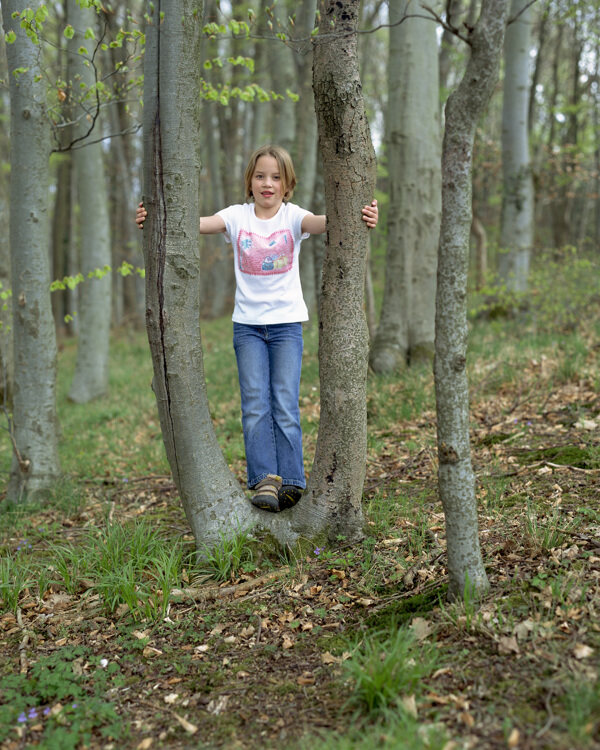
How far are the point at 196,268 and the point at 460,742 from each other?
8.37 ft

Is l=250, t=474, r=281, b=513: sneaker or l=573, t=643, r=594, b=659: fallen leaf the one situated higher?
l=250, t=474, r=281, b=513: sneaker

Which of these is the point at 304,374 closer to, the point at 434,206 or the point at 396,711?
the point at 434,206

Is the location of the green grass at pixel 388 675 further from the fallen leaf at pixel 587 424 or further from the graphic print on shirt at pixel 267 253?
the fallen leaf at pixel 587 424

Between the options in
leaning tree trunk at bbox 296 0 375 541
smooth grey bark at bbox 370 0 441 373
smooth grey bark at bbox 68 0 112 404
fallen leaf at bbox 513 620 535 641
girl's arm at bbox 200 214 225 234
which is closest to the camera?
fallen leaf at bbox 513 620 535 641

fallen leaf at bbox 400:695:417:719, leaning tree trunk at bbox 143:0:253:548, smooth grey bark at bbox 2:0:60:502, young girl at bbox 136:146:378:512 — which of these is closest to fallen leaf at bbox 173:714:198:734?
fallen leaf at bbox 400:695:417:719

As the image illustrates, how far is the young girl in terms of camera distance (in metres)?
3.73

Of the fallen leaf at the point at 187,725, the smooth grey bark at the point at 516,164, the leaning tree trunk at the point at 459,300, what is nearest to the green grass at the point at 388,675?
the leaning tree trunk at the point at 459,300

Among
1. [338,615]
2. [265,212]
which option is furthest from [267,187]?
[338,615]

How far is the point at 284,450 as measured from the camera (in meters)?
3.82

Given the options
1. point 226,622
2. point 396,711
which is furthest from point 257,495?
point 396,711

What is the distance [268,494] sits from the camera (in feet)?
12.0

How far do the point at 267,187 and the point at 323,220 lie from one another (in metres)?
0.45

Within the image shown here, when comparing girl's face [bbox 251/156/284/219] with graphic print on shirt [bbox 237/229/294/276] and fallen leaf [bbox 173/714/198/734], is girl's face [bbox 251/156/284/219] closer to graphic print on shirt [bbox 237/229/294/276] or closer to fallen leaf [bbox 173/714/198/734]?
graphic print on shirt [bbox 237/229/294/276]

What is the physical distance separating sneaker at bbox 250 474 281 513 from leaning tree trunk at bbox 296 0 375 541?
161 millimetres
